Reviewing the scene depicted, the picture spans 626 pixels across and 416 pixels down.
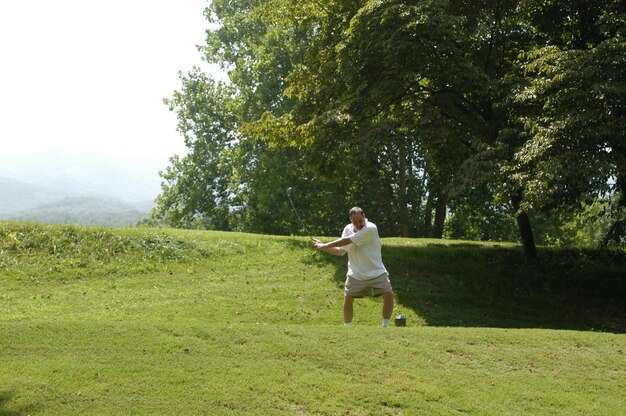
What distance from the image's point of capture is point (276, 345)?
8625 millimetres

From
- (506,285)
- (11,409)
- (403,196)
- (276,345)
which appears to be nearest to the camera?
(11,409)

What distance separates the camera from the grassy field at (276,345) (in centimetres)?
698

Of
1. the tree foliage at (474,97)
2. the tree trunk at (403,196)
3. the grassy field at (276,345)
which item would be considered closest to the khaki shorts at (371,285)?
the grassy field at (276,345)

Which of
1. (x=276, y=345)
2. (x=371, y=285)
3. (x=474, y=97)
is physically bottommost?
(x=276, y=345)

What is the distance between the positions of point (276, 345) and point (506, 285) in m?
12.0

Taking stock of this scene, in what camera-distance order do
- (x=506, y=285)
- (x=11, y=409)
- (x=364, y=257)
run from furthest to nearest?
(x=506, y=285) < (x=364, y=257) < (x=11, y=409)

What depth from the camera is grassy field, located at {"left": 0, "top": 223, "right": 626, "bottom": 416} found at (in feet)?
22.9

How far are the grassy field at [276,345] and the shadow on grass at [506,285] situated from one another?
0.27 feet

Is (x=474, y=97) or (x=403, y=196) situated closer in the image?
(x=474, y=97)

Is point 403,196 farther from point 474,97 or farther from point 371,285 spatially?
point 371,285

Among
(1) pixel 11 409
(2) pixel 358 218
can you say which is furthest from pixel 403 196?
(1) pixel 11 409

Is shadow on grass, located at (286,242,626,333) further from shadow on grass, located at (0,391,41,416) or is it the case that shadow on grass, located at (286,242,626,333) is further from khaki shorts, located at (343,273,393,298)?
shadow on grass, located at (0,391,41,416)

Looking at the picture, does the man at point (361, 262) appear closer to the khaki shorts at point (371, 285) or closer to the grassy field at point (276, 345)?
the khaki shorts at point (371, 285)

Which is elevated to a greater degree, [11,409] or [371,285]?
[371,285]
